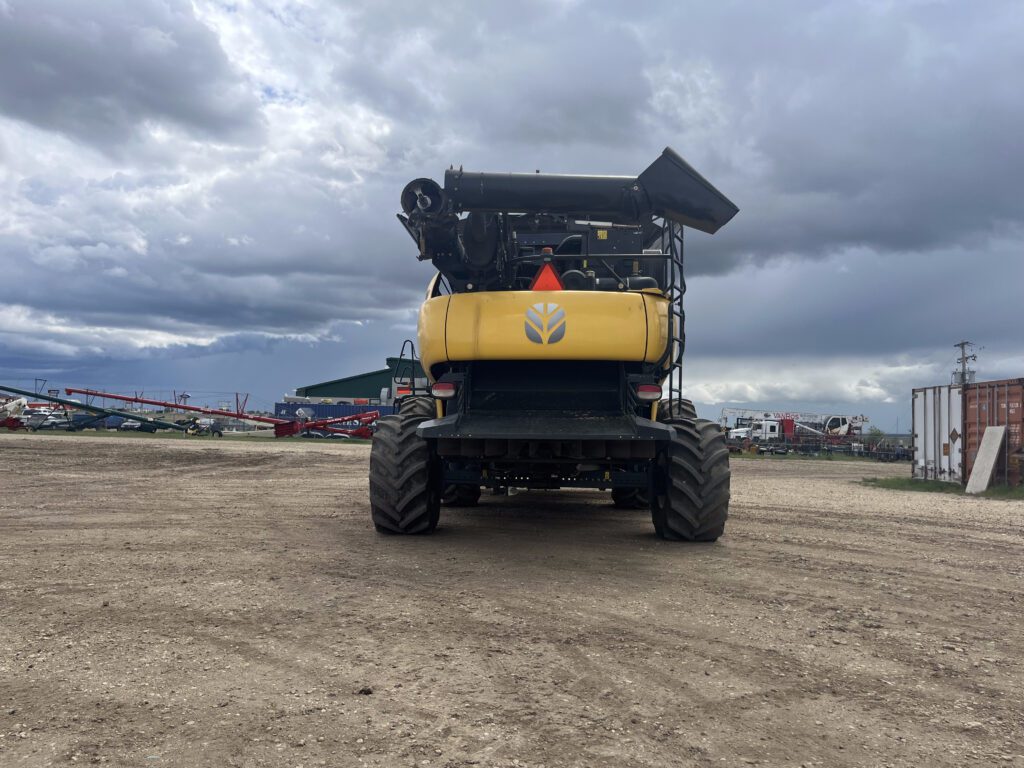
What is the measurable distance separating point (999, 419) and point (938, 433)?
238 cm

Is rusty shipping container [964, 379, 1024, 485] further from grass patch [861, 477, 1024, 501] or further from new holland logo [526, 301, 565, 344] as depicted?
new holland logo [526, 301, 565, 344]

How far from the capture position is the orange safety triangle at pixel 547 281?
7184mm

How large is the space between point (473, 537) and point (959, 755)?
214 inches

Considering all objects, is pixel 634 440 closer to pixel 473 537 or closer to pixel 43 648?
pixel 473 537

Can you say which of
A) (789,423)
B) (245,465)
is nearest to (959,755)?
(245,465)

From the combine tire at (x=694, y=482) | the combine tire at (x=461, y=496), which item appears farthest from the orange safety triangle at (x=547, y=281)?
the combine tire at (x=461, y=496)

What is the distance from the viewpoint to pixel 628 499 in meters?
11.1

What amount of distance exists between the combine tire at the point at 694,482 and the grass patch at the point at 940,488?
1135cm

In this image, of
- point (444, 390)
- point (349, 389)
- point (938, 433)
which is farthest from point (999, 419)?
point (349, 389)

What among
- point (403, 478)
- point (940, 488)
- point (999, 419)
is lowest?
point (940, 488)

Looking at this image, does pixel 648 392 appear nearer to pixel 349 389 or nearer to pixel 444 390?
pixel 444 390

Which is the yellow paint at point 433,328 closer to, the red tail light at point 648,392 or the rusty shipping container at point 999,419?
the red tail light at point 648,392

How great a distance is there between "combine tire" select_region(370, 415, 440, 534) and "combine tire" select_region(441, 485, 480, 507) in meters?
2.90

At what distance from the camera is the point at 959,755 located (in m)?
3.03
